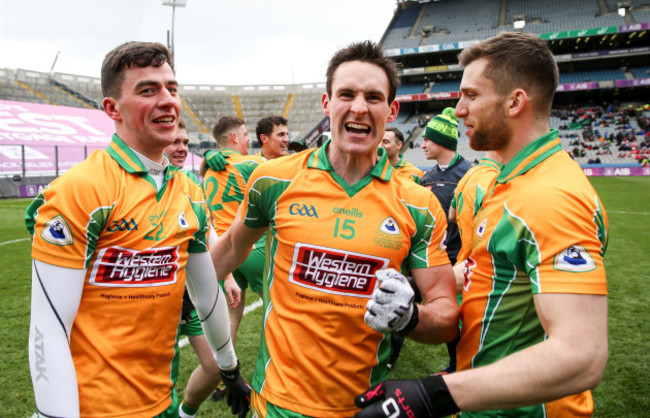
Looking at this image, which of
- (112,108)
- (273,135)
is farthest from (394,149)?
(112,108)

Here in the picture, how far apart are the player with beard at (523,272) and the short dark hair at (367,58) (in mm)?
346

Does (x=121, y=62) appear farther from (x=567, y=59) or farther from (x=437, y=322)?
(x=567, y=59)

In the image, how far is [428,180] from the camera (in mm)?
4816

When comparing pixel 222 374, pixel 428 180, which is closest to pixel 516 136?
pixel 222 374

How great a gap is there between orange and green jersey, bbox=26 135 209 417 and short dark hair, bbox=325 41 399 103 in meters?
1.04

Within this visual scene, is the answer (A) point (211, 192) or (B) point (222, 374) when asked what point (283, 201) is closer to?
(B) point (222, 374)

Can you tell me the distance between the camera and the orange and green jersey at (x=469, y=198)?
235 cm

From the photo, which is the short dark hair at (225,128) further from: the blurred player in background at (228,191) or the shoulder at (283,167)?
the shoulder at (283,167)

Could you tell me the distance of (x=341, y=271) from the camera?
186 centimetres

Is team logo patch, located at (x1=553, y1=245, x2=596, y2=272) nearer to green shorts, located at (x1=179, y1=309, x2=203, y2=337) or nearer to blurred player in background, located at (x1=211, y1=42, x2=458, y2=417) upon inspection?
blurred player in background, located at (x1=211, y1=42, x2=458, y2=417)

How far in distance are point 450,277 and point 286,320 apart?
76cm

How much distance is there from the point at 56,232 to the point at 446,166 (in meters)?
4.02

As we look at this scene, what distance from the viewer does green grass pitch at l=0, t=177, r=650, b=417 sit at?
3613 mm

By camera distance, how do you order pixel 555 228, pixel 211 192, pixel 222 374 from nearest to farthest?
1. pixel 555 228
2. pixel 222 374
3. pixel 211 192
